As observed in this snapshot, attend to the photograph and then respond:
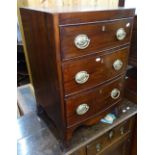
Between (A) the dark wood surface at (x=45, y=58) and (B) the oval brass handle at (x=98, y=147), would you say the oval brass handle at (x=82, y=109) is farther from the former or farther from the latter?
(B) the oval brass handle at (x=98, y=147)

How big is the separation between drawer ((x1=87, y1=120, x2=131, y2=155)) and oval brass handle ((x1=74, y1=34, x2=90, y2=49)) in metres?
0.54

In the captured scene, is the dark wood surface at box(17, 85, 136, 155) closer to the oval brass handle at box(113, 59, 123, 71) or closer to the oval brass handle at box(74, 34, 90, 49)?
the oval brass handle at box(113, 59, 123, 71)

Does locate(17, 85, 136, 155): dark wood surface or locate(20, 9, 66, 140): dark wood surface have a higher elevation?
locate(20, 9, 66, 140): dark wood surface

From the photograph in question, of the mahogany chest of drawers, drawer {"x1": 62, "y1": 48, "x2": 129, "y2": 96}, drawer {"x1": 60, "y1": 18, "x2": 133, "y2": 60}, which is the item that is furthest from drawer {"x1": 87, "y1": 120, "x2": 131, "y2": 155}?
drawer {"x1": 60, "y1": 18, "x2": 133, "y2": 60}

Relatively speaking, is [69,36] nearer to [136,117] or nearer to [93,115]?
[93,115]

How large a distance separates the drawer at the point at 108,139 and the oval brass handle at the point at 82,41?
0.54 m

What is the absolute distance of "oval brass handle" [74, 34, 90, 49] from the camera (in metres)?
0.63

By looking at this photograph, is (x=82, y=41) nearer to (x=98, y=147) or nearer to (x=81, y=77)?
(x=81, y=77)

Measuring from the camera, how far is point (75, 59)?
660 mm

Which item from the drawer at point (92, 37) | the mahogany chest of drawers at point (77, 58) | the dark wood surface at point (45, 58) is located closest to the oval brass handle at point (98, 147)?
the mahogany chest of drawers at point (77, 58)

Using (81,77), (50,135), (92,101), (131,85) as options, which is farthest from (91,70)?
(131,85)

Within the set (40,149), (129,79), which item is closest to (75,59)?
(40,149)

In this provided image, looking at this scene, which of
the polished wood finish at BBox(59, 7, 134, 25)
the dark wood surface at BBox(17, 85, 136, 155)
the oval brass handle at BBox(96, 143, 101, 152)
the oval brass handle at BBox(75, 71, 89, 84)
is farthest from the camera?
the oval brass handle at BBox(96, 143, 101, 152)

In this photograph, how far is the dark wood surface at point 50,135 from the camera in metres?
0.82
